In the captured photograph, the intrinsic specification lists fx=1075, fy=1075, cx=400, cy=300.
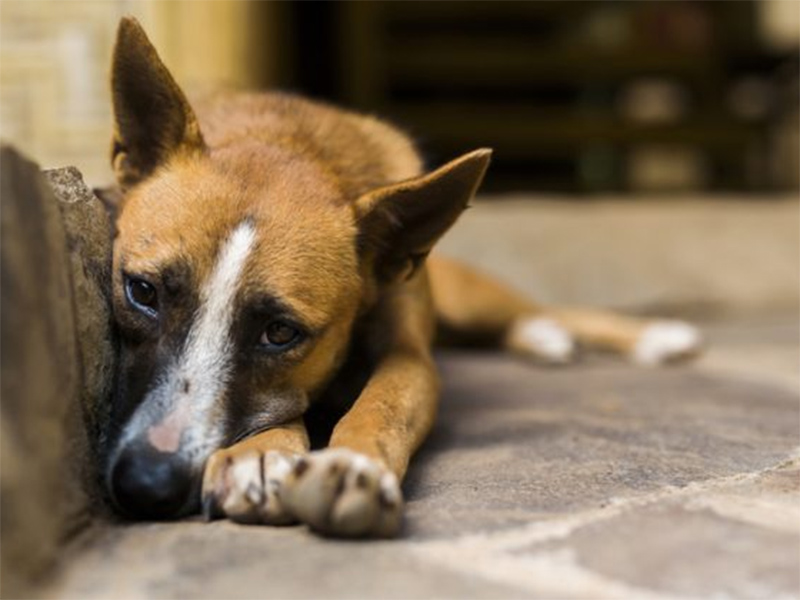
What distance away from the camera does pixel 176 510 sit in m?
1.80

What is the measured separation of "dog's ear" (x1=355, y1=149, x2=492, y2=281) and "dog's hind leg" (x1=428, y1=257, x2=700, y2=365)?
1233mm

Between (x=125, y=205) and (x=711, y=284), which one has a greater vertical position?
(x=125, y=205)

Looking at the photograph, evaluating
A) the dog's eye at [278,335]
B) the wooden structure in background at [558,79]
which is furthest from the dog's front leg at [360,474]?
the wooden structure in background at [558,79]

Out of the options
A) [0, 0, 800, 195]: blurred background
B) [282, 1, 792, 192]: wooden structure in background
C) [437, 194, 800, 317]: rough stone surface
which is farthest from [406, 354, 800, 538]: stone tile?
[282, 1, 792, 192]: wooden structure in background

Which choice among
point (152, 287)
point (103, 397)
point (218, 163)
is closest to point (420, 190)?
point (218, 163)

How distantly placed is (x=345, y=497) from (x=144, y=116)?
111 centimetres

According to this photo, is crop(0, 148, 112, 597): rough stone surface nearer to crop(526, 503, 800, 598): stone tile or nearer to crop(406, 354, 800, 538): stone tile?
crop(406, 354, 800, 538): stone tile

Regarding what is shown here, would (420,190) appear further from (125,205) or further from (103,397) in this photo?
(103,397)

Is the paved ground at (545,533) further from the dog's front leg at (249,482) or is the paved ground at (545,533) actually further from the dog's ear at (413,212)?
the dog's ear at (413,212)

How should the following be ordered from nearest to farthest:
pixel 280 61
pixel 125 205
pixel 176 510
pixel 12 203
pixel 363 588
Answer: pixel 363 588, pixel 12 203, pixel 176 510, pixel 125 205, pixel 280 61

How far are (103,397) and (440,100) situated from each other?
21.3 ft

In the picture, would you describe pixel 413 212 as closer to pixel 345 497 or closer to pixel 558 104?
pixel 345 497

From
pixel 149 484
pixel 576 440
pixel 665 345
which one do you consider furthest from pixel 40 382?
pixel 665 345

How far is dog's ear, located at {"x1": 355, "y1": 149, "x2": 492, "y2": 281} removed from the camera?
2.27 m
